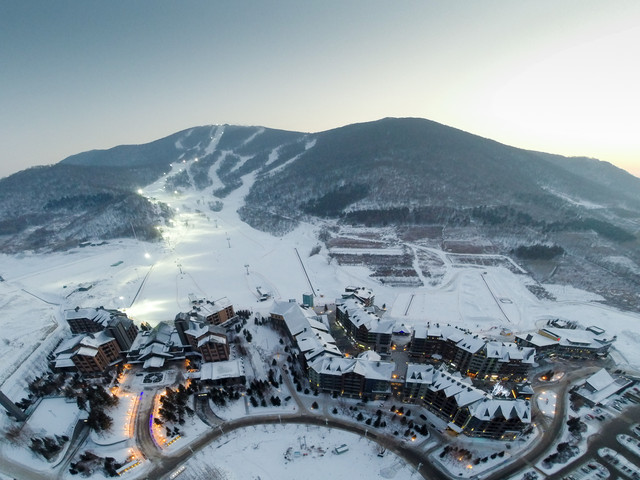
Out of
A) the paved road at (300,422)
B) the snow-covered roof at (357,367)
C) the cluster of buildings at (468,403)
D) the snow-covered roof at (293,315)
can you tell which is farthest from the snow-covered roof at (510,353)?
the snow-covered roof at (293,315)

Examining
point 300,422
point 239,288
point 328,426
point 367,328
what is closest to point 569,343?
point 367,328

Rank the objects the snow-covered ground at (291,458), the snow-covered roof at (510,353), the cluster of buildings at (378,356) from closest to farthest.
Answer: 1. the snow-covered ground at (291,458)
2. the cluster of buildings at (378,356)
3. the snow-covered roof at (510,353)

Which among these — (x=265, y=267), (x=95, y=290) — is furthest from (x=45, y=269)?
(x=265, y=267)

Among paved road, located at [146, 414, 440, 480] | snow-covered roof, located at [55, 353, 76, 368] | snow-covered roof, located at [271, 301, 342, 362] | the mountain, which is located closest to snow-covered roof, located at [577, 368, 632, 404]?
paved road, located at [146, 414, 440, 480]

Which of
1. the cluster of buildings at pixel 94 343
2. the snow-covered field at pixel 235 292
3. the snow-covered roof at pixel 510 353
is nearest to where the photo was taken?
the snow-covered roof at pixel 510 353

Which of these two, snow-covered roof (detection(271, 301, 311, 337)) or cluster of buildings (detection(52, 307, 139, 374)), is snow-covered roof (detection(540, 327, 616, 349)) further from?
cluster of buildings (detection(52, 307, 139, 374))

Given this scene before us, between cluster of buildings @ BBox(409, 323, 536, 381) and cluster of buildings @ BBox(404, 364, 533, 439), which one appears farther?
cluster of buildings @ BBox(409, 323, 536, 381)

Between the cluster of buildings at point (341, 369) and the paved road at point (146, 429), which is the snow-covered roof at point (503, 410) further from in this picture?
the paved road at point (146, 429)

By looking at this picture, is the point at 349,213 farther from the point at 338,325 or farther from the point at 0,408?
the point at 0,408
